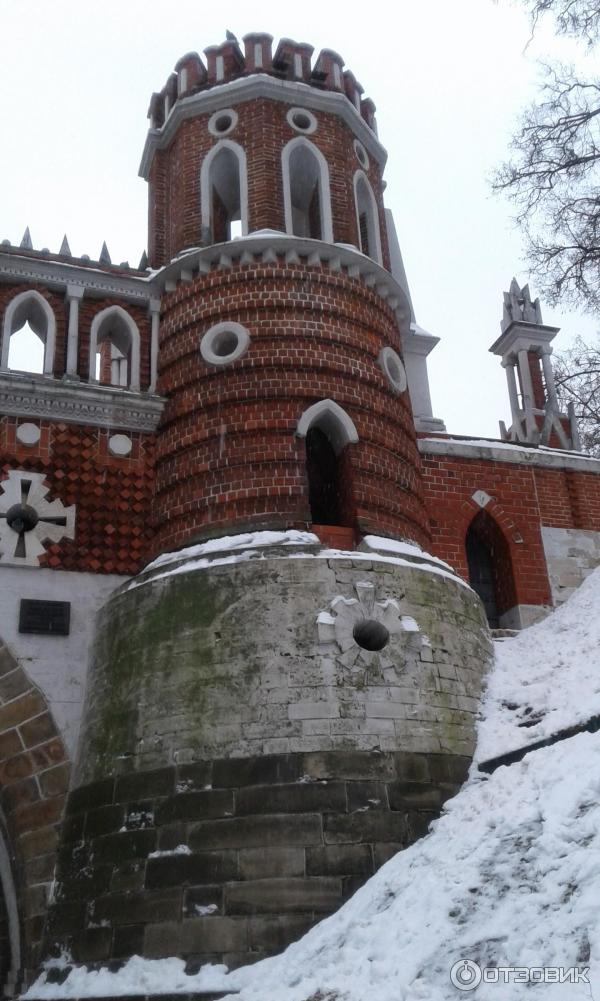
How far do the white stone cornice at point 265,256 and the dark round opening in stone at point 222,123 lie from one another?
2144mm

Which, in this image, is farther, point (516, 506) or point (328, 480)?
point (516, 506)

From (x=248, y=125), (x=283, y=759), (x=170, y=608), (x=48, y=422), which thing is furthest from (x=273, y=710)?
(x=248, y=125)

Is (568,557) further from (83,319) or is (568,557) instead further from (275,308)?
(83,319)

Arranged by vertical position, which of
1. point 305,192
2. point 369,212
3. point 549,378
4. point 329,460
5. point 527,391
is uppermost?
point 305,192

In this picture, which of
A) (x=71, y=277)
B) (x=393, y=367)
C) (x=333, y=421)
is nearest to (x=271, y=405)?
(x=333, y=421)

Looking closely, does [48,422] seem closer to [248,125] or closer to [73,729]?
[73,729]

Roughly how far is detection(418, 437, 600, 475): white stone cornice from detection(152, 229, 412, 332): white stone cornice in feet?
8.43

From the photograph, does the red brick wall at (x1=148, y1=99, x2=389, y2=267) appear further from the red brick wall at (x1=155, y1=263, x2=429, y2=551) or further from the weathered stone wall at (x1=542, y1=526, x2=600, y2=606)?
the weathered stone wall at (x1=542, y1=526, x2=600, y2=606)

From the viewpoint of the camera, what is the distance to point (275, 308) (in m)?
12.8

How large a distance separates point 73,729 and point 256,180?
794 cm

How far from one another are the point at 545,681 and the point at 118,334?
7531 mm

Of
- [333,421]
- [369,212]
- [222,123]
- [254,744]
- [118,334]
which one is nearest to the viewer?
[254,744]

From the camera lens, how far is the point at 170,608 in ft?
34.4

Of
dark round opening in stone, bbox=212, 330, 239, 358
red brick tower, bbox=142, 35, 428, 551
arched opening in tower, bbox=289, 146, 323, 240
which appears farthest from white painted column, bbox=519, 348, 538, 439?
dark round opening in stone, bbox=212, 330, 239, 358
